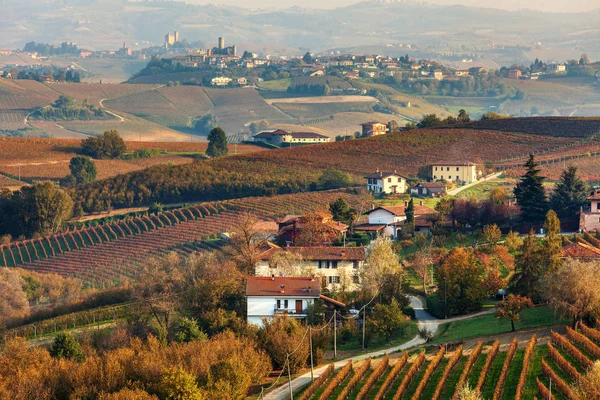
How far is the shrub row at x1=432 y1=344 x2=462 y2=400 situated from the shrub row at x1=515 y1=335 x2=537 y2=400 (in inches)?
93.3

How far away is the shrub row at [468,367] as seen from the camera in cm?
3491

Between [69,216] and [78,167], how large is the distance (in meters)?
18.1

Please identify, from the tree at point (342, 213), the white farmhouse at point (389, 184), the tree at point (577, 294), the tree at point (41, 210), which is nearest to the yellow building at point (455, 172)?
the white farmhouse at point (389, 184)

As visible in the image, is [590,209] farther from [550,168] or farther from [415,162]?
[415,162]

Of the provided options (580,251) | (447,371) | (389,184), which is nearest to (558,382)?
A: (447,371)

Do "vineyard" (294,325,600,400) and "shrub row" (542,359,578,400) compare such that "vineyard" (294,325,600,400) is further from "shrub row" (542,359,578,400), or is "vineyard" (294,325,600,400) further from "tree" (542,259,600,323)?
"tree" (542,259,600,323)

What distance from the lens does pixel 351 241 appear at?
206ft

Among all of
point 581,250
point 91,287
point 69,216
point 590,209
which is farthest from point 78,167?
point 581,250

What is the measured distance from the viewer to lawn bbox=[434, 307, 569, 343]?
45.0 m

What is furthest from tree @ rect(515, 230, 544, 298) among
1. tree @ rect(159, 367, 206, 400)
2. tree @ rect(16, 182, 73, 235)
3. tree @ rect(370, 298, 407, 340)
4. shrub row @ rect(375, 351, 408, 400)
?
tree @ rect(16, 182, 73, 235)

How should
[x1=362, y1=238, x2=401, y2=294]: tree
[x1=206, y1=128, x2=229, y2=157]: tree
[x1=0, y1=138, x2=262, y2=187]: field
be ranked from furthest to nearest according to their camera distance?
[x1=206, y1=128, x2=229, y2=157]: tree
[x1=0, y1=138, x2=262, y2=187]: field
[x1=362, y1=238, x2=401, y2=294]: tree

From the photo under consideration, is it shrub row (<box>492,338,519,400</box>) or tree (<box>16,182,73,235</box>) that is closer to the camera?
shrub row (<box>492,338,519,400</box>)

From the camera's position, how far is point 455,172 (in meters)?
84.6

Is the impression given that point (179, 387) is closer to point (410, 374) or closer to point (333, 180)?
point (410, 374)
